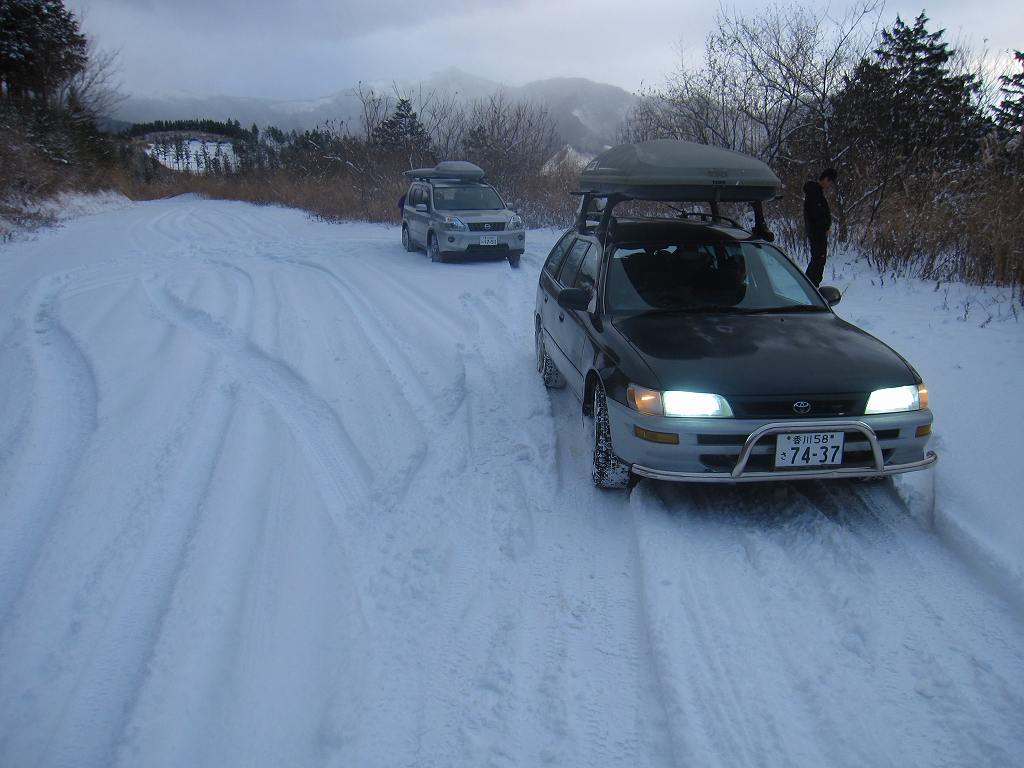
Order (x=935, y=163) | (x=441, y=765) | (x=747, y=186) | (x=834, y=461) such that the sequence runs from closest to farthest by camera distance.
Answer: (x=441, y=765), (x=834, y=461), (x=747, y=186), (x=935, y=163)

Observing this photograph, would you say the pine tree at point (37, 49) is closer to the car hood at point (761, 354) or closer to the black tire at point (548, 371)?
the black tire at point (548, 371)

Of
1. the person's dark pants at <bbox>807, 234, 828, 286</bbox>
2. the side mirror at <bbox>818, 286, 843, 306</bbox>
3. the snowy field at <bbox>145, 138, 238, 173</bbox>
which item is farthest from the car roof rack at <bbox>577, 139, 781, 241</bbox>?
the snowy field at <bbox>145, 138, 238, 173</bbox>

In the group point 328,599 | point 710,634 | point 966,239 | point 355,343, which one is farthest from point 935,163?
point 328,599

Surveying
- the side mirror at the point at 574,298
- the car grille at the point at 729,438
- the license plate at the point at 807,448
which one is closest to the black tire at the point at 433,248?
the side mirror at the point at 574,298

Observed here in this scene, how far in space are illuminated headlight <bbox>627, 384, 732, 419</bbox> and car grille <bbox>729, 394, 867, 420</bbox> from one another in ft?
0.22

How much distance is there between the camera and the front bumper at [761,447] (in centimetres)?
Answer: 385

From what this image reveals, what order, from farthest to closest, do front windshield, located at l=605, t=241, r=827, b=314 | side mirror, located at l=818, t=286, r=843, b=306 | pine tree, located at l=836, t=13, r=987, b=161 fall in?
pine tree, located at l=836, t=13, r=987, b=161 < side mirror, located at l=818, t=286, r=843, b=306 < front windshield, located at l=605, t=241, r=827, b=314

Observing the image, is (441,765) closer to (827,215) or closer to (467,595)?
(467,595)

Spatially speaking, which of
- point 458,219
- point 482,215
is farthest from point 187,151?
point 458,219

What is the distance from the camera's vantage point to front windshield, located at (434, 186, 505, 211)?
1558 centimetres

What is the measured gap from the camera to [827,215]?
30.9ft

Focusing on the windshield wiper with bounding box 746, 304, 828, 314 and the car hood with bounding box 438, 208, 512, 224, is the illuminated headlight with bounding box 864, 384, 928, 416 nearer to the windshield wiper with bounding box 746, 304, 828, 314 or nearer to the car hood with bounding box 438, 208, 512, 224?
the windshield wiper with bounding box 746, 304, 828, 314

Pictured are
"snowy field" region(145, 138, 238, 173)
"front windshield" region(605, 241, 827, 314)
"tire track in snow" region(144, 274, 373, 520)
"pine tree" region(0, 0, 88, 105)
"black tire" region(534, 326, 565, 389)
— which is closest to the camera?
"tire track in snow" region(144, 274, 373, 520)

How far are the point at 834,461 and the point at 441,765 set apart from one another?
2.54 m
